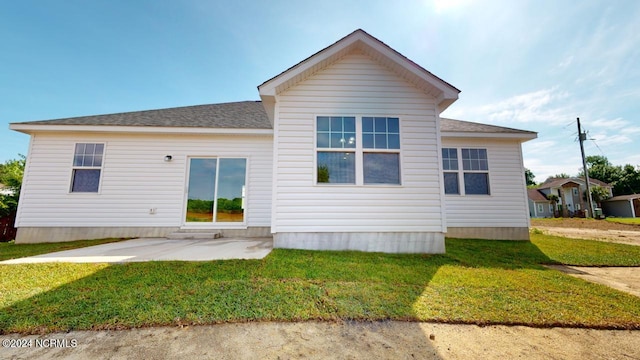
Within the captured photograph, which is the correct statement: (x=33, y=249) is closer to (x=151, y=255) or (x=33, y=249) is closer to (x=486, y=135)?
(x=151, y=255)

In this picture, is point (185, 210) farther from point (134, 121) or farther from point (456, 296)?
point (456, 296)

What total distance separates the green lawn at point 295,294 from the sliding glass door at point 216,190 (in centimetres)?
333

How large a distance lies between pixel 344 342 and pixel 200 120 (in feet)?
25.3

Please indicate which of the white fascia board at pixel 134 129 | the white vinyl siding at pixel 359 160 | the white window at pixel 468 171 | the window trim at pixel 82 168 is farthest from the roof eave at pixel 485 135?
the window trim at pixel 82 168

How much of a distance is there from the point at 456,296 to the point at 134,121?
9.36 metres

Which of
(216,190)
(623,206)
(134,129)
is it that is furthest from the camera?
(623,206)

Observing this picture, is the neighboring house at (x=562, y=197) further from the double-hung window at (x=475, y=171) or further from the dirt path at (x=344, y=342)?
the dirt path at (x=344, y=342)

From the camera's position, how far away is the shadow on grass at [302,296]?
2.04m

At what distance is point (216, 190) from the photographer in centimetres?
685

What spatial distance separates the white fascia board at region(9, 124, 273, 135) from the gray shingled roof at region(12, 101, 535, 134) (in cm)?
12

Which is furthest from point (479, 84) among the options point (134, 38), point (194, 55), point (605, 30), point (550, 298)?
point (134, 38)

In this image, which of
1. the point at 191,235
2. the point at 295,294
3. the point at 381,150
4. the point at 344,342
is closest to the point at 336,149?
the point at 381,150

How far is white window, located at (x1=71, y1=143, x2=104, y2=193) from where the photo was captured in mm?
6625

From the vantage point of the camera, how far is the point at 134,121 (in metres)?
7.04
